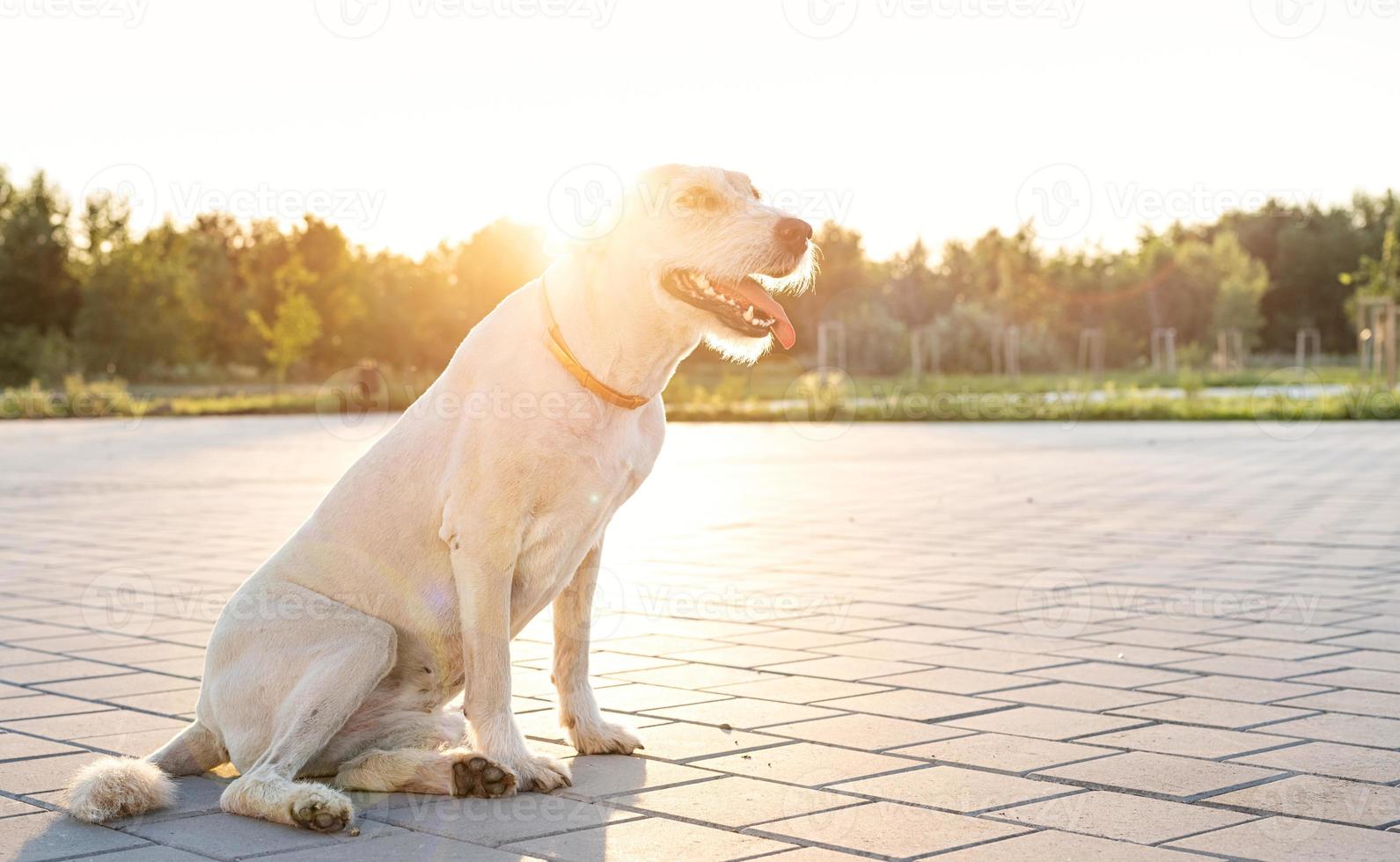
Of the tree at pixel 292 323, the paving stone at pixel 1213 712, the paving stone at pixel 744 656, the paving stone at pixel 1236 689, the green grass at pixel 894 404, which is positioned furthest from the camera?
the tree at pixel 292 323

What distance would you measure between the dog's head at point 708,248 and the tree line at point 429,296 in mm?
42403

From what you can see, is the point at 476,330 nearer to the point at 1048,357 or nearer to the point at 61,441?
the point at 61,441

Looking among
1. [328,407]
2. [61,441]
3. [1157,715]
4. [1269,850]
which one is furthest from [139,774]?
[328,407]

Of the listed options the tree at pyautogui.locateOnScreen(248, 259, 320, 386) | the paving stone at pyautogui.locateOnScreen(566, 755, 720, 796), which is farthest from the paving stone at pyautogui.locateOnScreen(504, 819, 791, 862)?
the tree at pyautogui.locateOnScreen(248, 259, 320, 386)

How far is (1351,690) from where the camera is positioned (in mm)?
4500

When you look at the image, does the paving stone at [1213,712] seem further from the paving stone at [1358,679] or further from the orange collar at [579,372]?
the orange collar at [579,372]

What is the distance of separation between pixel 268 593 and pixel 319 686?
0.37 metres

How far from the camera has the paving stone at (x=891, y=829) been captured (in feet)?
9.76

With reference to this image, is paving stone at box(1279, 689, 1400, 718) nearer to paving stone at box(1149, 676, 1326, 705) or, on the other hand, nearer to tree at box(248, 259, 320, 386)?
paving stone at box(1149, 676, 1326, 705)

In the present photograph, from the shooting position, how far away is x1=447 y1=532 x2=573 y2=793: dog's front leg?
11.5 ft

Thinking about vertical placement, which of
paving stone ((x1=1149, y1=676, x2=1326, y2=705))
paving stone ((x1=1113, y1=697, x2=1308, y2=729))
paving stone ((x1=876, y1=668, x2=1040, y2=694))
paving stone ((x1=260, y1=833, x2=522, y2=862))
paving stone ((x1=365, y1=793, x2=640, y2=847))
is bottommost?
paving stone ((x1=1149, y1=676, x2=1326, y2=705))

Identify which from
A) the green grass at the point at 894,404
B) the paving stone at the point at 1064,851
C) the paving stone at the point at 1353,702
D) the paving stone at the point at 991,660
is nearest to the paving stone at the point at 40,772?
the paving stone at the point at 1064,851

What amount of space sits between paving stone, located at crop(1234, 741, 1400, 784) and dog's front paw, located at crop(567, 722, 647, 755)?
1653 millimetres

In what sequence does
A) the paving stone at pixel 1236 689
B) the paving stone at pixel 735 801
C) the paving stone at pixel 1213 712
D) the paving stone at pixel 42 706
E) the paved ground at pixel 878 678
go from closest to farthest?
the paved ground at pixel 878 678 < the paving stone at pixel 735 801 < the paving stone at pixel 1213 712 < the paving stone at pixel 42 706 < the paving stone at pixel 1236 689
